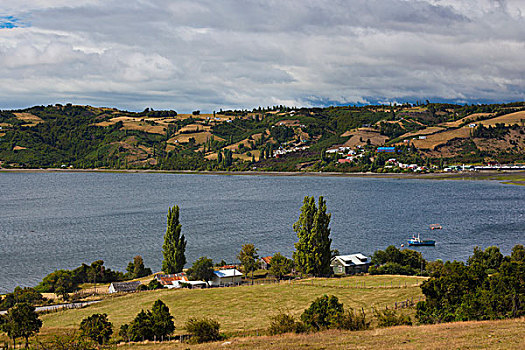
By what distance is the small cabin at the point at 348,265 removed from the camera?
77.8 meters

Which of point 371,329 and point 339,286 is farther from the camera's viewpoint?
point 339,286

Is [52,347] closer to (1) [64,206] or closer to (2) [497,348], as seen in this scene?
(2) [497,348]

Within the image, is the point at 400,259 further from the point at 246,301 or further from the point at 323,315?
the point at 323,315

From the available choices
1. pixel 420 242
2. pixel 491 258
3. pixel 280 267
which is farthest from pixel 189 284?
pixel 420 242

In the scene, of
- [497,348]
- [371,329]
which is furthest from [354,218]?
[497,348]

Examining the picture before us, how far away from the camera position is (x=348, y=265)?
78000mm

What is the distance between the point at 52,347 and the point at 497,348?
31.0 meters

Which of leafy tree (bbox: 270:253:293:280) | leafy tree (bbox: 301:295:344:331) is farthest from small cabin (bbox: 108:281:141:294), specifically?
leafy tree (bbox: 301:295:344:331)

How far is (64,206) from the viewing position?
553 feet

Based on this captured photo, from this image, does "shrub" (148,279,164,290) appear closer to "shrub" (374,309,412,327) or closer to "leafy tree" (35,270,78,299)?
"leafy tree" (35,270,78,299)

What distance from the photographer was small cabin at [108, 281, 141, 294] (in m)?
68.1

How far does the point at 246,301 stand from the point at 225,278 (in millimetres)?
17237

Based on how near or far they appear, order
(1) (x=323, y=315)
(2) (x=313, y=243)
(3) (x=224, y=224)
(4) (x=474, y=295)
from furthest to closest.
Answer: (3) (x=224, y=224) → (2) (x=313, y=243) → (4) (x=474, y=295) → (1) (x=323, y=315)

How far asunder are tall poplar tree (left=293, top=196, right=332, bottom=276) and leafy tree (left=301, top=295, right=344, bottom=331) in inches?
1161
